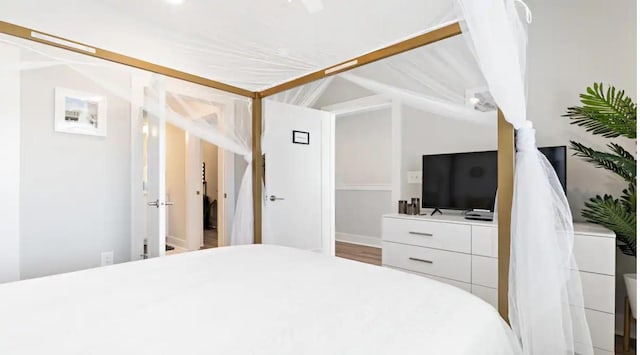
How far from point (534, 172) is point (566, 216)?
22 cm

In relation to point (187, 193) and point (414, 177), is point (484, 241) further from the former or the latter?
point (187, 193)

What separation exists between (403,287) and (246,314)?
581 mm

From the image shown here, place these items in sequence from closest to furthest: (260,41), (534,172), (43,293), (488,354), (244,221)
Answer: (488,354) → (43,293) → (534,172) → (260,41) → (244,221)

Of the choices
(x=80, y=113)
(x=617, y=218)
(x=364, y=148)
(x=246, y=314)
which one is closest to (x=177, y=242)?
(x=80, y=113)

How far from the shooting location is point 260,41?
217 centimetres

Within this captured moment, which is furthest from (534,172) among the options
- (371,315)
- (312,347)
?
(312,347)

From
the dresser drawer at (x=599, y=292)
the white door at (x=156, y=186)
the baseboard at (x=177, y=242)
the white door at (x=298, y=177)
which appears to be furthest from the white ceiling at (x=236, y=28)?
the baseboard at (x=177, y=242)

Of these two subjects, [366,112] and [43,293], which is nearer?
[43,293]

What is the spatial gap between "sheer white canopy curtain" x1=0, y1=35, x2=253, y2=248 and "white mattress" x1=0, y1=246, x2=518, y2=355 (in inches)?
52.0

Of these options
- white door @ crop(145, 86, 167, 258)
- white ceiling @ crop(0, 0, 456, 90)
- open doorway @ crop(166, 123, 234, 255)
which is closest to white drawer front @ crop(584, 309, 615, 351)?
white ceiling @ crop(0, 0, 456, 90)

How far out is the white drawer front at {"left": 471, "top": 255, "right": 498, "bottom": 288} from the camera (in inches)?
94.8

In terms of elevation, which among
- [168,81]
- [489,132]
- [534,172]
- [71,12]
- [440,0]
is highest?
[71,12]

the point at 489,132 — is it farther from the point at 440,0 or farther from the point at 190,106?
the point at 190,106

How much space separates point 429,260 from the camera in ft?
8.96
